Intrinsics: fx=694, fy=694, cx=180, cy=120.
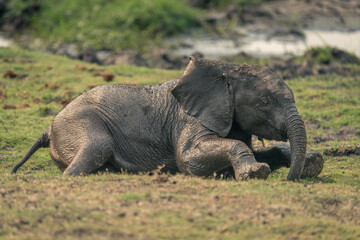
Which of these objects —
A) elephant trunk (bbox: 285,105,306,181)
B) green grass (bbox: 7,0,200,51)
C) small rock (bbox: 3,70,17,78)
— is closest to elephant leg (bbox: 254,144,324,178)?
elephant trunk (bbox: 285,105,306,181)

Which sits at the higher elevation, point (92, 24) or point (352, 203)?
point (352, 203)

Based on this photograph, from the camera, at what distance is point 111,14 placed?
29.8 m

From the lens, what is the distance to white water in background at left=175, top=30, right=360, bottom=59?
83.8 feet

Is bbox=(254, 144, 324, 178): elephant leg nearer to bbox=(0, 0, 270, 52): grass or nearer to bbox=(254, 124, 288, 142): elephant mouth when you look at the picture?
bbox=(254, 124, 288, 142): elephant mouth

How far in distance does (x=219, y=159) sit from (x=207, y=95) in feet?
3.61

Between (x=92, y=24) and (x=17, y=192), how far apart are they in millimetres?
21345

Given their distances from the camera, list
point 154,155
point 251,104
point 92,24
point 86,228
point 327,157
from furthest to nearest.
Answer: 1. point 92,24
2. point 327,157
3. point 154,155
4. point 251,104
5. point 86,228

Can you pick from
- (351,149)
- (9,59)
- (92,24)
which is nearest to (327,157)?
(351,149)

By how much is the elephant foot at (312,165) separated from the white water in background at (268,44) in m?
14.6

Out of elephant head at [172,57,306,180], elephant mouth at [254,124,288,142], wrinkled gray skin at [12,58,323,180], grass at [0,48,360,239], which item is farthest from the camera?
elephant mouth at [254,124,288,142]

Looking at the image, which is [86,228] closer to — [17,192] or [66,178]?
[17,192]

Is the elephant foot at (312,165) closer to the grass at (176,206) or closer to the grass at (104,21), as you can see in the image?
the grass at (176,206)

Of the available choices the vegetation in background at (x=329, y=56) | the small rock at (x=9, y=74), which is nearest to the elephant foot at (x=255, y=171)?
the small rock at (x=9, y=74)

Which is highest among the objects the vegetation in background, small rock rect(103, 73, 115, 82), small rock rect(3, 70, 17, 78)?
small rock rect(103, 73, 115, 82)
